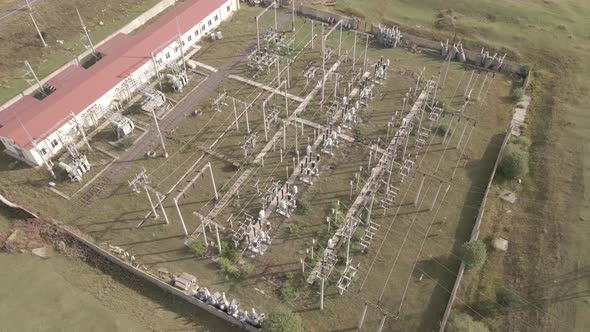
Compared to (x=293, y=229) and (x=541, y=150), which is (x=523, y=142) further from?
(x=293, y=229)

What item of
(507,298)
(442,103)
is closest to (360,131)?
(442,103)

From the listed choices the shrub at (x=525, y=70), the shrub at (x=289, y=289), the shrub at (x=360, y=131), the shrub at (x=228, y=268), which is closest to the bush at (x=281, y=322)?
the shrub at (x=289, y=289)

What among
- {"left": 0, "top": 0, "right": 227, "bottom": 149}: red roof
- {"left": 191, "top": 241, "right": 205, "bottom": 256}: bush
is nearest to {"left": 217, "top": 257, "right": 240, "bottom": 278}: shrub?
{"left": 191, "top": 241, "right": 205, "bottom": 256}: bush

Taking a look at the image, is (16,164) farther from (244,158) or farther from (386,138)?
(386,138)

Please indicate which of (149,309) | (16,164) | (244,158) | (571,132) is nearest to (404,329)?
(149,309)

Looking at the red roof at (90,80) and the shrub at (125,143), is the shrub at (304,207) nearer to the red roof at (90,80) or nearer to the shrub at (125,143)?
the shrub at (125,143)

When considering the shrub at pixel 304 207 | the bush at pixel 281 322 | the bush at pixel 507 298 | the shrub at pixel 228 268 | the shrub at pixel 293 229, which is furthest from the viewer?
the shrub at pixel 304 207
